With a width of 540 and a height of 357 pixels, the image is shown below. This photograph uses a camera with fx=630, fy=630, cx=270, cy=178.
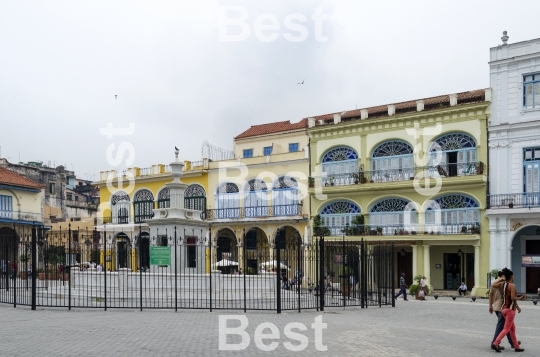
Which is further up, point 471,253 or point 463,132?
point 463,132

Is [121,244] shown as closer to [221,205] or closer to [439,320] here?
[221,205]

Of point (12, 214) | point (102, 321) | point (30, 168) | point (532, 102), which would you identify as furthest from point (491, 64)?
point (30, 168)

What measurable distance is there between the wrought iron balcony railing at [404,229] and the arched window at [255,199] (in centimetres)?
437

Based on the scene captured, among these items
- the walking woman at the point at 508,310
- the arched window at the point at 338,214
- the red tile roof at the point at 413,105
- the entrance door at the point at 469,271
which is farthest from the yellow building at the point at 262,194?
the walking woman at the point at 508,310

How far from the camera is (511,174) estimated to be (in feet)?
104

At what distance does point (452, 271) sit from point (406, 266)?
2786mm

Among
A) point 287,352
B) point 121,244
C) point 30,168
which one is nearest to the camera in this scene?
point 287,352

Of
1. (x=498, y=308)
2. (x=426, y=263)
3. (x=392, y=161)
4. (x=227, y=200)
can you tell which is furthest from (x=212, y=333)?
(x=227, y=200)

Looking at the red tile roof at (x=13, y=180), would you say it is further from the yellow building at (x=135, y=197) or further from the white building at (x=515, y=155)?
the white building at (x=515, y=155)

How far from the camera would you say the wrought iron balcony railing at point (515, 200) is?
102 ft

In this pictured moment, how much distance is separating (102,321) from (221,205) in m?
27.8

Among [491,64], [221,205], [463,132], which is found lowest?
[221,205]

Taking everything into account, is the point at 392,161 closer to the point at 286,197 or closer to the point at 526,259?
the point at 286,197

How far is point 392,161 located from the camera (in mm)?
36250
